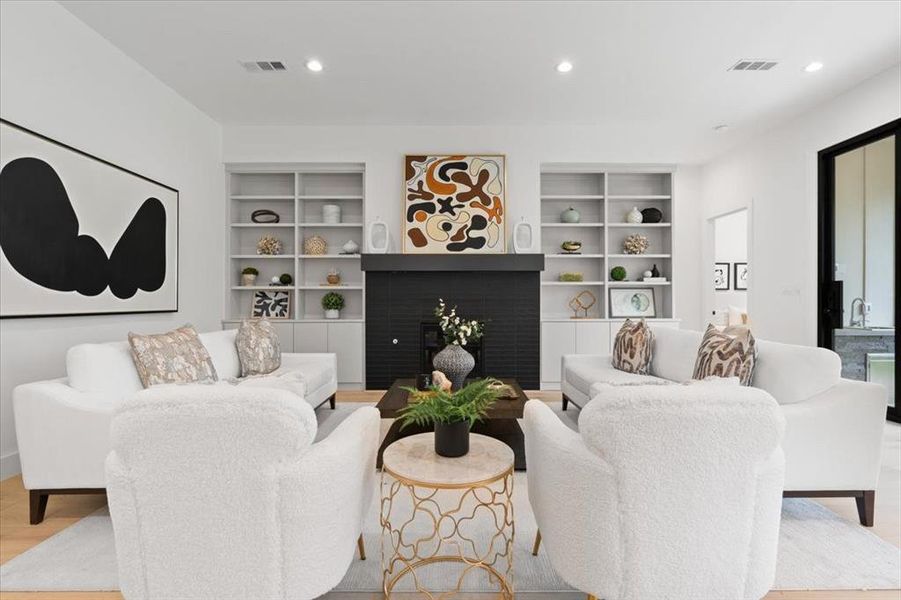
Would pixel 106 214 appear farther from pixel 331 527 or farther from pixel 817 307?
pixel 817 307

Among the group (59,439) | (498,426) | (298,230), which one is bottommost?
(498,426)

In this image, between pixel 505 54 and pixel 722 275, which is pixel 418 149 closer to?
pixel 505 54

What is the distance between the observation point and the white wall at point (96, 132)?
8.89ft

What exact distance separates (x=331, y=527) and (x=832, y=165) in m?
5.16

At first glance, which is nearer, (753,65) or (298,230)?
(753,65)

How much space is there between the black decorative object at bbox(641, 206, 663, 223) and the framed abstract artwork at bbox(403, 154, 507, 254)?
1.79 metres

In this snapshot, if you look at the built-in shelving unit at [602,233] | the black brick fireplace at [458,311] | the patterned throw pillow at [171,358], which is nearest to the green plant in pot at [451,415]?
the patterned throw pillow at [171,358]

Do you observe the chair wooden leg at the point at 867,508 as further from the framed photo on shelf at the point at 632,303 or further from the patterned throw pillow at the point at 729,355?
the framed photo on shelf at the point at 632,303

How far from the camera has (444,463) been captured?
1.60 m

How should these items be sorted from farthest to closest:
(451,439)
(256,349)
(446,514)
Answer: (256,349)
(451,439)
(446,514)

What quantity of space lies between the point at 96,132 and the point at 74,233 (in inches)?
31.0

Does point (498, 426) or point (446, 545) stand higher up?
point (498, 426)

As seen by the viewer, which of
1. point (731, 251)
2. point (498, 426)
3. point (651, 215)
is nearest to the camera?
point (498, 426)

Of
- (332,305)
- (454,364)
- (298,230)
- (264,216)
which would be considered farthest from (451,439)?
(264,216)
